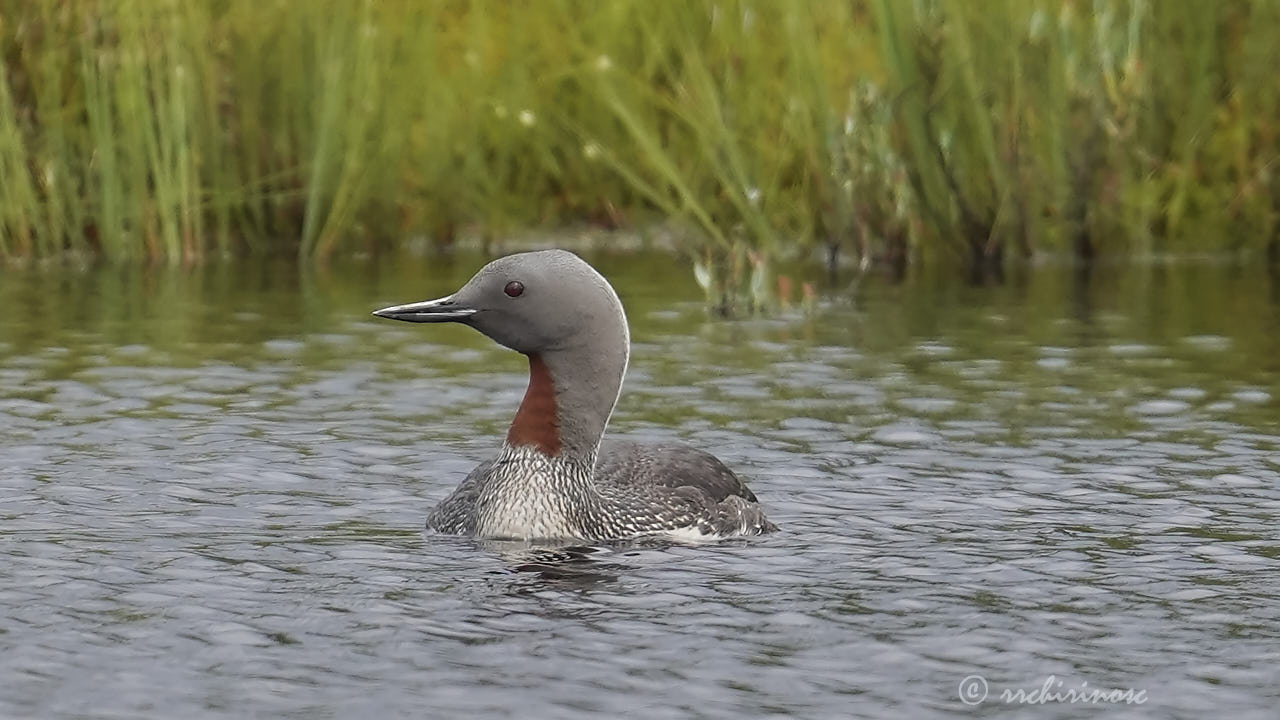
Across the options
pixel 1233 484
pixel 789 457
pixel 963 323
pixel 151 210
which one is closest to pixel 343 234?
pixel 151 210

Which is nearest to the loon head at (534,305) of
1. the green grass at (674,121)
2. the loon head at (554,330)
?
the loon head at (554,330)

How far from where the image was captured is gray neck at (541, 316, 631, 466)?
815 cm

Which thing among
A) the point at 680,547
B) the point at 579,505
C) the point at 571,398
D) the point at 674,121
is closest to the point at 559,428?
the point at 571,398

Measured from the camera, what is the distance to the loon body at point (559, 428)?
7980 millimetres

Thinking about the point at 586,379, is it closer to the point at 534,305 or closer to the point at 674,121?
the point at 534,305

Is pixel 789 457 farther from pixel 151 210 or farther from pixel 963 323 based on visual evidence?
pixel 151 210

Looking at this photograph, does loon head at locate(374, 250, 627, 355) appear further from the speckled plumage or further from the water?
the water

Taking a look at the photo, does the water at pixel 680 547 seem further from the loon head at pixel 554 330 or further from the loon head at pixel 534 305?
the loon head at pixel 534 305

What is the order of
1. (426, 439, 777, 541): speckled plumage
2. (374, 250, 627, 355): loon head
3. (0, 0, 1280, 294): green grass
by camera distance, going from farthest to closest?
(0, 0, 1280, 294): green grass → (374, 250, 627, 355): loon head → (426, 439, 777, 541): speckled plumage

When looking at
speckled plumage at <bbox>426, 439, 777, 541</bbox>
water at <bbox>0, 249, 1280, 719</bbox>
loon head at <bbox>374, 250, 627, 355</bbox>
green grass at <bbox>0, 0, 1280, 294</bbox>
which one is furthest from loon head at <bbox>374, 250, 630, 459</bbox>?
green grass at <bbox>0, 0, 1280, 294</bbox>

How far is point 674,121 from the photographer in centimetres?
1752

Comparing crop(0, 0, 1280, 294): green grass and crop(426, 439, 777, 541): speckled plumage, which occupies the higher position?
crop(0, 0, 1280, 294): green grass

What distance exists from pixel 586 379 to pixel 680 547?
0.69 m

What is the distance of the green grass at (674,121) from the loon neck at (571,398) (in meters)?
6.78
